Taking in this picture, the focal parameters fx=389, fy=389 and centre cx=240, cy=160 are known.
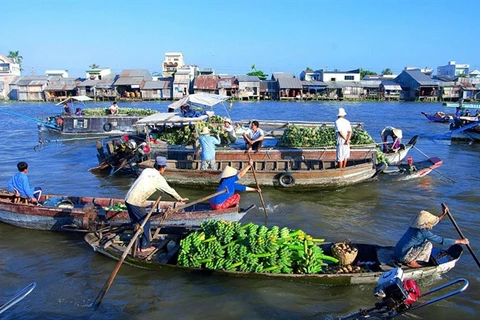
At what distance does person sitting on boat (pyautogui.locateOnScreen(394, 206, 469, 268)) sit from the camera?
5.89 meters

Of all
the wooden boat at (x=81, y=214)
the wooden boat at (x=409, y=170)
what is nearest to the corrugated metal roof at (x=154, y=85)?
the wooden boat at (x=409, y=170)

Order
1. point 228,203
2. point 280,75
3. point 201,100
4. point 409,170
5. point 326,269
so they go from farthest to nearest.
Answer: point 280,75, point 201,100, point 409,170, point 228,203, point 326,269

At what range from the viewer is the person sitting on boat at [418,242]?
5.89 meters

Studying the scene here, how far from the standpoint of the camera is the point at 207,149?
11.8 metres

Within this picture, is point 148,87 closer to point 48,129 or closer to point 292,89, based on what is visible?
point 292,89

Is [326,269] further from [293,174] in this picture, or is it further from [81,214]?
[293,174]

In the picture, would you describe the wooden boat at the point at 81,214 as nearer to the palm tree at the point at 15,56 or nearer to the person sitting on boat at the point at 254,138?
the person sitting on boat at the point at 254,138

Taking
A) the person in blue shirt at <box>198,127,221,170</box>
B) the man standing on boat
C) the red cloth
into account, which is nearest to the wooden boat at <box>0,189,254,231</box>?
the red cloth

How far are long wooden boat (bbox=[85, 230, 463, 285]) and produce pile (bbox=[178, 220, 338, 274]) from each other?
A: 11 centimetres

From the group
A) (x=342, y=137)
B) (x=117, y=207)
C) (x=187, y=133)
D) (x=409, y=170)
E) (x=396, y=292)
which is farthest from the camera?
(x=187, y=133)

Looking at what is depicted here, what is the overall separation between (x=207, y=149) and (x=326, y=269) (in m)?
6.29

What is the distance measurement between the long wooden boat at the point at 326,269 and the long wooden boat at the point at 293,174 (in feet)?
14.3

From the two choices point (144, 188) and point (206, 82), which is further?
point (206, 82)

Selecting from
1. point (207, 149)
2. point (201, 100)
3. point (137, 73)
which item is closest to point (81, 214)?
point (207, 149)
